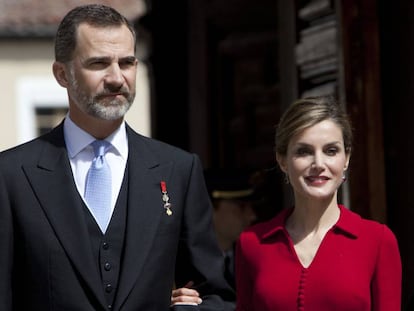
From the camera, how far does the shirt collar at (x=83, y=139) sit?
15.9 ft

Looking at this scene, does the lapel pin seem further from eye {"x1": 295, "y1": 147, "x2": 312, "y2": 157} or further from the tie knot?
eye {"x1": 295, "y1": 147, "x2": 312, "y2": 157}

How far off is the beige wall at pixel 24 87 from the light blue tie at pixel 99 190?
22.8 meters

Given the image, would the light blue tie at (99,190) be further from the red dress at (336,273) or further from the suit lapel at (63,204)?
the red dress at (336,273)

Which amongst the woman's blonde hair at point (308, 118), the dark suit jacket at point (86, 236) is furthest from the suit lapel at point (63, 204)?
the woman's blonde hair at point (308, 118)

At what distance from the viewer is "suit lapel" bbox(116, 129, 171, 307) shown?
4.71 metres

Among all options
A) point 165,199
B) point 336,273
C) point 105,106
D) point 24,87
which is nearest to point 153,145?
point 165,199

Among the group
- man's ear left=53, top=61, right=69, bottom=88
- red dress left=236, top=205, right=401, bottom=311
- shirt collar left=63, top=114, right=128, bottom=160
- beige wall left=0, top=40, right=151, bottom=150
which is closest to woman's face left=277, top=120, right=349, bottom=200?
red dress left=236, top=205, right=401, bottom=311

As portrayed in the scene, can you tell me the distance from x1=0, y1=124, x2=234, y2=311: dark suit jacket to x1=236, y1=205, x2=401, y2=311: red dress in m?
0.22

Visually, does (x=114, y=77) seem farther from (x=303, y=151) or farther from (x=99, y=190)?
(x=303, y=151)

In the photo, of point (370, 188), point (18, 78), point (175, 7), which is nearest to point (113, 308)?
point (370, 188)

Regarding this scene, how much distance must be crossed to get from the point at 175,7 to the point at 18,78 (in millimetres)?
16316

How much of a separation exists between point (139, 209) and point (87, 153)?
259mm

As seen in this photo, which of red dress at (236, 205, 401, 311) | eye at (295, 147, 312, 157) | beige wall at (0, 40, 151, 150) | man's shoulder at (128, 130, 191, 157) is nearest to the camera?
red dress at (236, 205, 401, 311)

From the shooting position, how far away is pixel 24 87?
92.2ft
